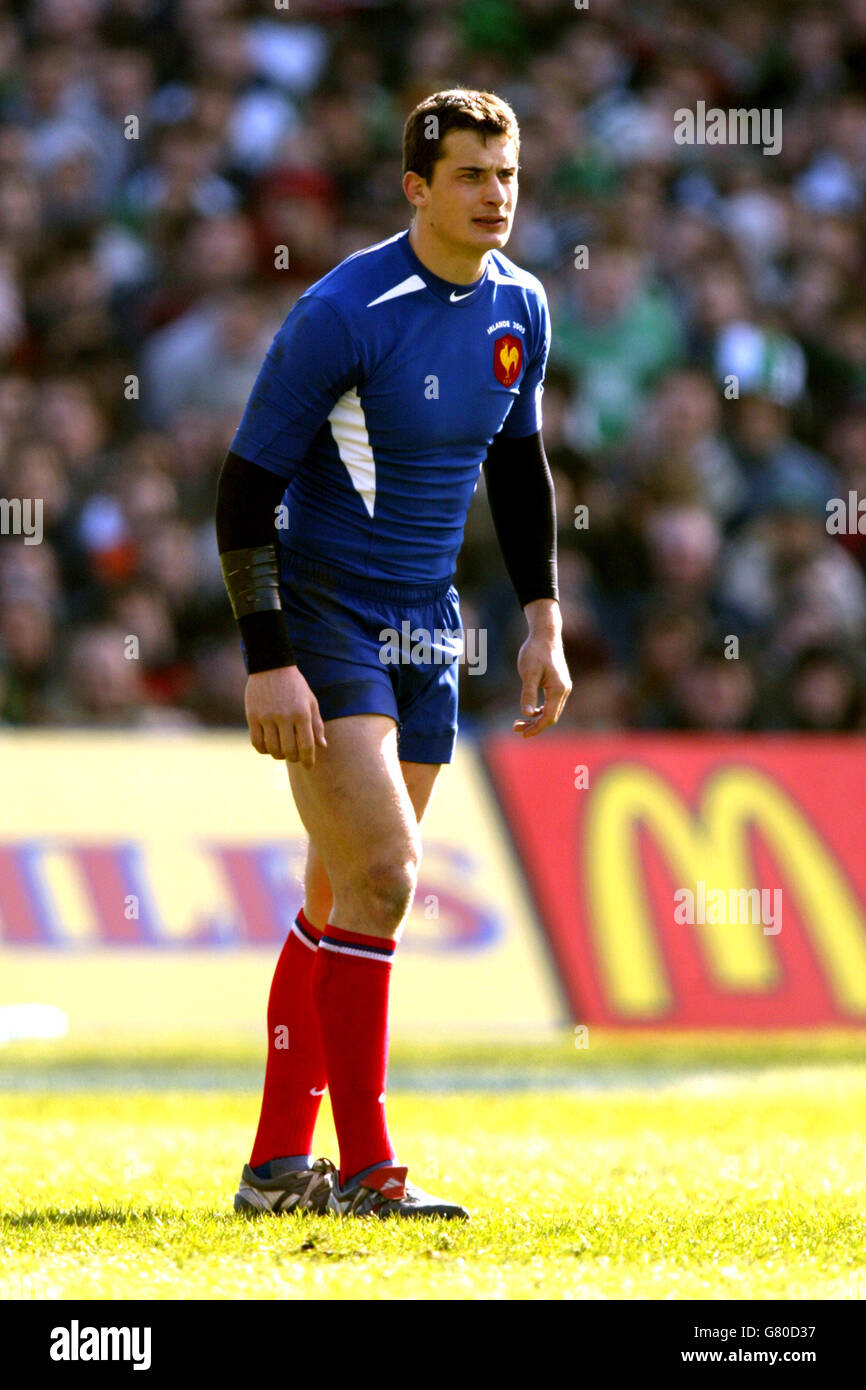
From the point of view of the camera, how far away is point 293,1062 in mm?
5184

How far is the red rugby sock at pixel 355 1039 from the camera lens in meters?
4.84

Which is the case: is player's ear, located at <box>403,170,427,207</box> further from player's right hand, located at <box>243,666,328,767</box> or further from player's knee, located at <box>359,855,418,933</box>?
player's knee, located at <box>359,855,418,933</box>

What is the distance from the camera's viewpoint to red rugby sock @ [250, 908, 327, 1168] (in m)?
5.15

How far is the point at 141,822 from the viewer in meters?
10.3

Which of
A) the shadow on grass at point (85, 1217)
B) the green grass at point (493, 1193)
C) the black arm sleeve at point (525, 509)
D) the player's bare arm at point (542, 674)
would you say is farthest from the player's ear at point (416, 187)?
the shadow on grass at point (85, 1217)

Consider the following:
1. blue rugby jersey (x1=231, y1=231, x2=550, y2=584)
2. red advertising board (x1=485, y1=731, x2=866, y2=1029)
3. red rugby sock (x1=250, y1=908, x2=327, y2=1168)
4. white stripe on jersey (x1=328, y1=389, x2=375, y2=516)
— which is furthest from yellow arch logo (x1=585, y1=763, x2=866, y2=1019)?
white stripe on jersey (x1=328, y1=389, x2=375, y2=516)

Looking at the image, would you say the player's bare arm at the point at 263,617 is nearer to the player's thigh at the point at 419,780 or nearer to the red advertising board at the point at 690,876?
the player's thigh at the point at 419,780

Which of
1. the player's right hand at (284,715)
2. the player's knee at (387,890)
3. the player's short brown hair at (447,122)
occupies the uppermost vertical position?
the player's short brown hair at (447,122)

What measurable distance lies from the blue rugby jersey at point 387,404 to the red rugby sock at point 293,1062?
98 cm

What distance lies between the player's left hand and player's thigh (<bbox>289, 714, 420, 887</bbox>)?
0.51m

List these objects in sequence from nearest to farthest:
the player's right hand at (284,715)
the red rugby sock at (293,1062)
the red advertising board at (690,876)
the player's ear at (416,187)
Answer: the player's right hand at (284,715) → the player's ear at (416,187) → the red rugby sock at (293,1062) → the red advertising board at (690,876)

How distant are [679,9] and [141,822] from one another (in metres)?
8.09
